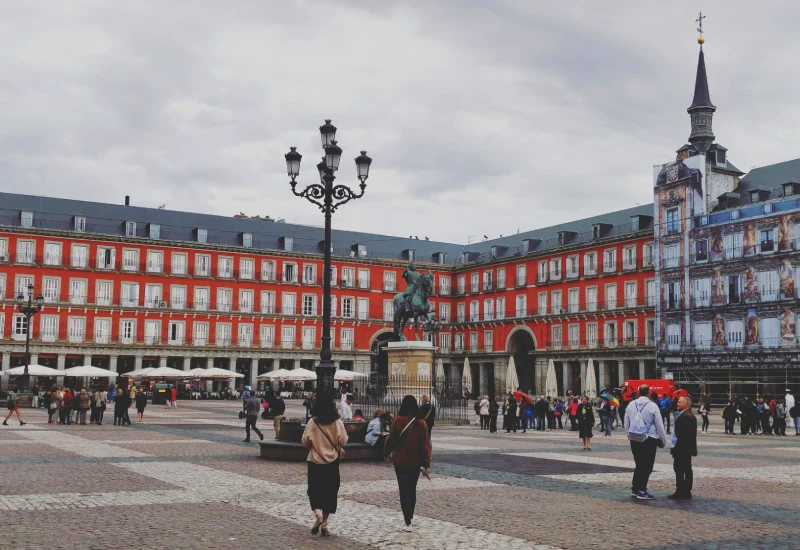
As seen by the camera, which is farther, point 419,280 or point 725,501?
point 419,280

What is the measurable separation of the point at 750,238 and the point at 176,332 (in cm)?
4348

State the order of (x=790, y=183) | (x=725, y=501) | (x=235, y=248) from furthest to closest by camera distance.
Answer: (x=235, y=248) < (x=790, y=183) < (x=725, y=501)

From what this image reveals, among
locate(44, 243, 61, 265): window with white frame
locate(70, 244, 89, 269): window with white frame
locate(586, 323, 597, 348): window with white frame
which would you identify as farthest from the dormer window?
locate(586, 323, 597, 348): window with white frame

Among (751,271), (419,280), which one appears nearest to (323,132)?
(419,280)

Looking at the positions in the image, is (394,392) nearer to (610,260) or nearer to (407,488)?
(407,488)

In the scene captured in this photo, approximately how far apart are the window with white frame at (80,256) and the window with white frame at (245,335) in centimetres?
1326

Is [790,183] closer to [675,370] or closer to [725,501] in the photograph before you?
[675,370]

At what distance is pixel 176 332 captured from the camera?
69.4m

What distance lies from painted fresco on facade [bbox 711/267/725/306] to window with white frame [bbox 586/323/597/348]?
12281 mm

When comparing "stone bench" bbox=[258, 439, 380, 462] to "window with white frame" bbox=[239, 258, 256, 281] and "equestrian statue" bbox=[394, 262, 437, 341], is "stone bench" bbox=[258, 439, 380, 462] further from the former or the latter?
"window with white frame" bbox=[239, 258, 256, 281]

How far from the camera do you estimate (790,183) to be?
50812 millimetres

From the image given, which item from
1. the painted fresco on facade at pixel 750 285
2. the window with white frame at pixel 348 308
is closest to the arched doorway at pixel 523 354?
the window with white frame at pixel 348 308

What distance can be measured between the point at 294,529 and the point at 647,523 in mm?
3943

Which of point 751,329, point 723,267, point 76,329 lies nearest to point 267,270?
point 76,329
